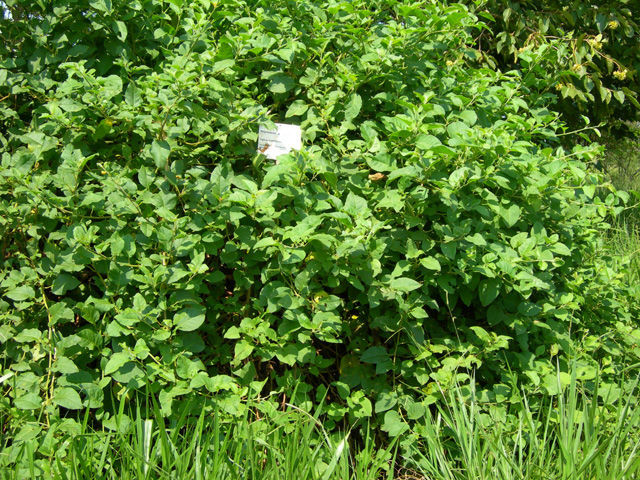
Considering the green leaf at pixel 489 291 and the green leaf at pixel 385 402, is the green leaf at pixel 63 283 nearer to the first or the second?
the green leaf at pixel 385 402

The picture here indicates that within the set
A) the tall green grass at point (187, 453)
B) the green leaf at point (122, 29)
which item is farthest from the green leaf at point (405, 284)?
the green leaf at point (122, 29)

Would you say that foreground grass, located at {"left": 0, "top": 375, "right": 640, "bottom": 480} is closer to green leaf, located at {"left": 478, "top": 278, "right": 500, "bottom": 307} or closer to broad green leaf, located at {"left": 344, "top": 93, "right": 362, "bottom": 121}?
green leaf, located at {"left": 478, "top": 278, "right": 500, "bottom": 307}

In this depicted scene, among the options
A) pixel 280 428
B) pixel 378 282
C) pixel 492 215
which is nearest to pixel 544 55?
pixel 492 215

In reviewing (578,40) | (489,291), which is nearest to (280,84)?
(489,291)

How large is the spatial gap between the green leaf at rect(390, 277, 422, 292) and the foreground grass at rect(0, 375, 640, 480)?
14.8 inches

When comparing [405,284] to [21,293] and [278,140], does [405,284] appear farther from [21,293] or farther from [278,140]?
[21,293]

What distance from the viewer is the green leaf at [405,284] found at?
6.77ft

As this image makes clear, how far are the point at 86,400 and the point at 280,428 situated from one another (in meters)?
0.64

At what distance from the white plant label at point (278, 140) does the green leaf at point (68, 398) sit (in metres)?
1.07

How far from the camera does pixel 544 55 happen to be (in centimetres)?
271

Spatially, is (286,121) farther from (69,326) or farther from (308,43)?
(69,326)

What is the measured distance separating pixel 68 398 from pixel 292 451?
2.35 feet

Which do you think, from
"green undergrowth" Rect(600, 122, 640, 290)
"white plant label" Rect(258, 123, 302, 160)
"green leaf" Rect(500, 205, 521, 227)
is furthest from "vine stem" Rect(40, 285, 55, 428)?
"green undergrowth" Rect(600, 122, 640, 290)

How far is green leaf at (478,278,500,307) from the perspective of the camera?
2.20 metres
